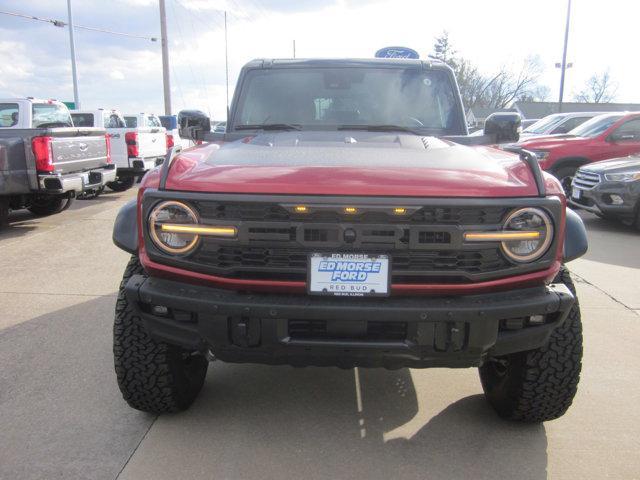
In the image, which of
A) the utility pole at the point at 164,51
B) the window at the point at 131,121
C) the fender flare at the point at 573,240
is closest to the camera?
the fender flare at the point at 573,240

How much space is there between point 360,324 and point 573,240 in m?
1.05

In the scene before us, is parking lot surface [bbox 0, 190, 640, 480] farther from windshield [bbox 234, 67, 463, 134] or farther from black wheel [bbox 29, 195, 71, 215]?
black wheel [bbox 29, 195, 71, 215]

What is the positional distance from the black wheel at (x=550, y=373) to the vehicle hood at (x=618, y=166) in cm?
658

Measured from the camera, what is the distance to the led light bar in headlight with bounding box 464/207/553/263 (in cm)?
223

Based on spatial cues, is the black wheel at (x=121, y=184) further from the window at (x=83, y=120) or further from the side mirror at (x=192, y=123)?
the side mirror at (x=192, y=123)

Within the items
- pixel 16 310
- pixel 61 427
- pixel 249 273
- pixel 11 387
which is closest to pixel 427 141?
pixel 249 273

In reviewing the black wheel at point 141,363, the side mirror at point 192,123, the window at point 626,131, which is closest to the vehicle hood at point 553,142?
the window at point 626,131

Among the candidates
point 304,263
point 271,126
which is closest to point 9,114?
point 271,126

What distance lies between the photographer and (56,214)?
9.59m

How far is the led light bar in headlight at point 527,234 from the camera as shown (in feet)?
7.31

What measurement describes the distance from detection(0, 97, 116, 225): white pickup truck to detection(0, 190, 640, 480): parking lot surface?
3974 millimetres

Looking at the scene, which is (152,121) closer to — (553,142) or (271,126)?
(553,142)

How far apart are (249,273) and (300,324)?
11.7 inches

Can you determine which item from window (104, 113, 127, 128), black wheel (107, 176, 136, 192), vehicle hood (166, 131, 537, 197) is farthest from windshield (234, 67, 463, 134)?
window (104, 113, 127, 128)
